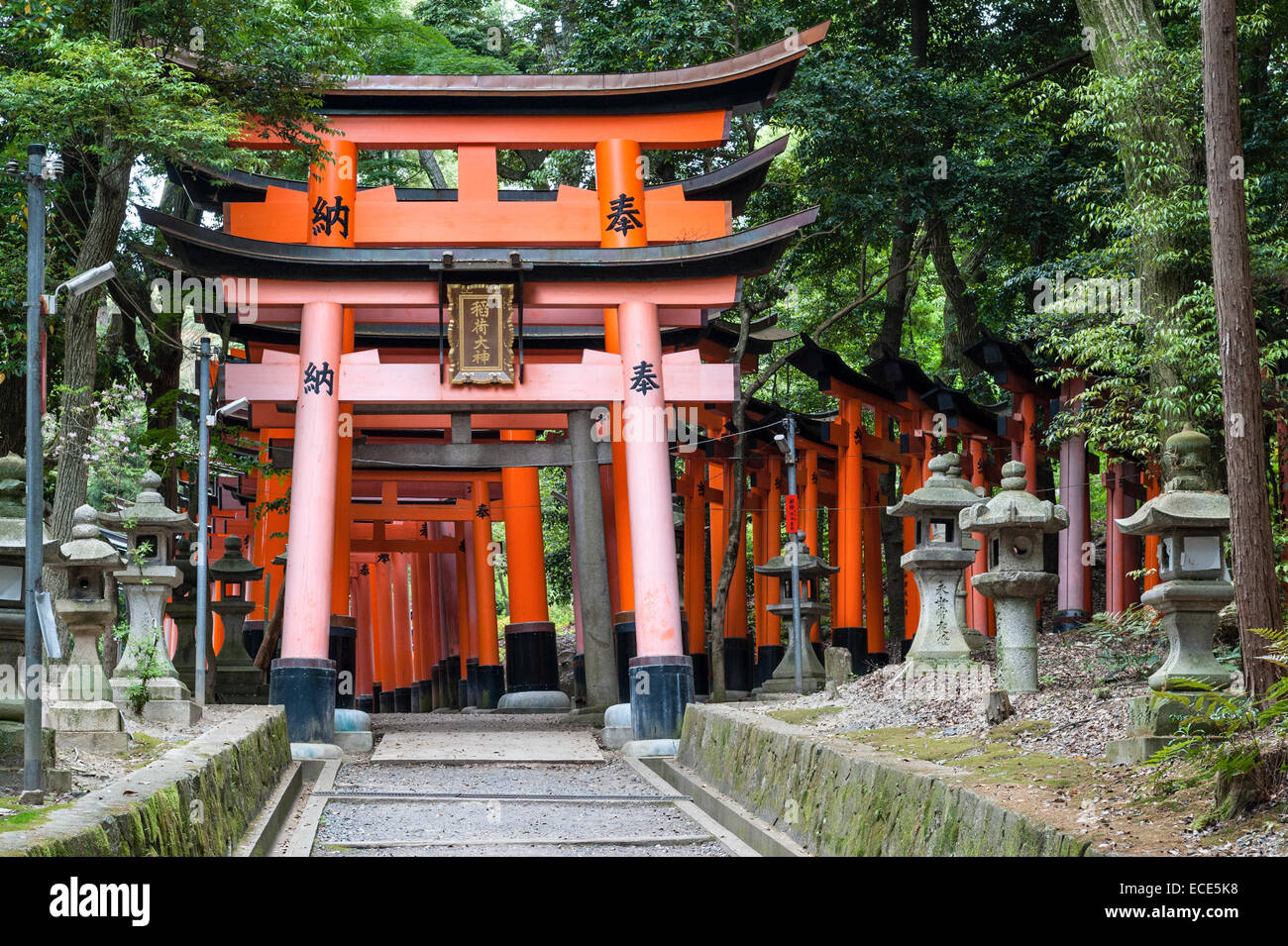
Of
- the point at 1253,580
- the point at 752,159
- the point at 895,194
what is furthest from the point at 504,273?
the point at 1253,580

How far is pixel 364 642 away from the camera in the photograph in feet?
127

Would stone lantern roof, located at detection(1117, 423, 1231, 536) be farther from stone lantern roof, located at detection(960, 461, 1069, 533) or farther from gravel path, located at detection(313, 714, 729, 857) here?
gravel path, located at detection(313, 714, 729, 857)

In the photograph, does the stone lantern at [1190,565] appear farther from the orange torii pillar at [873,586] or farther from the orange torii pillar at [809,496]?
the orange torii pillar at [873,586]

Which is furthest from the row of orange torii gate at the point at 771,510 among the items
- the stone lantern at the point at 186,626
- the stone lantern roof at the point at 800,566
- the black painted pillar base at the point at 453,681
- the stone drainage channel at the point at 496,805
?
the stone drainage channel at the point at 496,805

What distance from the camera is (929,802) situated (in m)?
6.20

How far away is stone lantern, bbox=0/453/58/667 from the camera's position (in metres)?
8.34

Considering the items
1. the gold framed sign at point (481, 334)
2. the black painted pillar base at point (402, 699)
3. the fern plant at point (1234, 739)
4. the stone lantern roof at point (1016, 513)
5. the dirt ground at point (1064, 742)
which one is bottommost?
the black painted pillar base at point (402, 699)

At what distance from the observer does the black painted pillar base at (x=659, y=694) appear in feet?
50.2

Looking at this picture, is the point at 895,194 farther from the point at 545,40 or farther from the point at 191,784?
the point at 191,784

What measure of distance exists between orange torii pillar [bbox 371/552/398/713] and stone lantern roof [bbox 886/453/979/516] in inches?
910

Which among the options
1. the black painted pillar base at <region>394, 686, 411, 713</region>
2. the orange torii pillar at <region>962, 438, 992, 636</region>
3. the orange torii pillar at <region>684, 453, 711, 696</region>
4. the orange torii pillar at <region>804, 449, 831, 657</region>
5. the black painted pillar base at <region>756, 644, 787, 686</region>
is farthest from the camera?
the black painted pillar base at <region>394, 686, 411, 713</region>

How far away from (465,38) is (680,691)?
18.6 metres

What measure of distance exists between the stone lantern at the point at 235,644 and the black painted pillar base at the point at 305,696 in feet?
15.9

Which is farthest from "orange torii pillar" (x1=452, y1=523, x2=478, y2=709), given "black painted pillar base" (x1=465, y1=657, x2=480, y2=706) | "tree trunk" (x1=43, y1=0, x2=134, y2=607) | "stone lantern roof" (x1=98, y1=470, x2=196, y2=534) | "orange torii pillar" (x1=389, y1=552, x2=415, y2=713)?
"tree trunk" (x1=43, y1=0, x2=134, y2=607)
